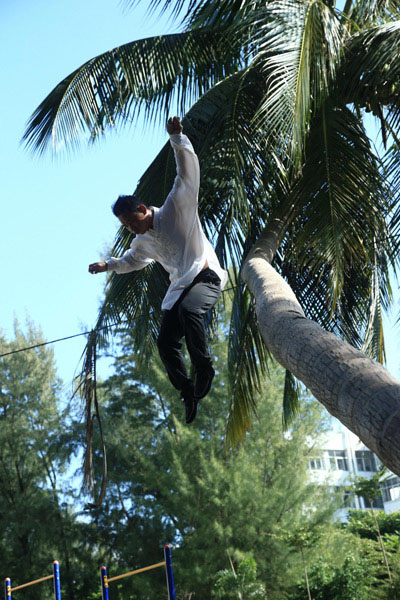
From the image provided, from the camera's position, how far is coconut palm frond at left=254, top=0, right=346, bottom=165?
5.41 metres

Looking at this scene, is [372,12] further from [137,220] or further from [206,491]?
[206,491]

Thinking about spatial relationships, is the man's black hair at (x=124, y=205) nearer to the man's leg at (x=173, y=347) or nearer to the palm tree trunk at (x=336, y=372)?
the man's leg at (x=173, y=347)

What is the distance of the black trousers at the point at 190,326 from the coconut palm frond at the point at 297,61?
6.00 feet

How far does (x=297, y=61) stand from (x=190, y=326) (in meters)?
2.88

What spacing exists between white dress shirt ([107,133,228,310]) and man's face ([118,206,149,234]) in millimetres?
65

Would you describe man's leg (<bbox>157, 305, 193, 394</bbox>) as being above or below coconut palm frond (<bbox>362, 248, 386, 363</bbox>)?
below

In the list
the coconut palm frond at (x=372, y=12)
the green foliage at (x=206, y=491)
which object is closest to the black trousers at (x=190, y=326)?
the coconut palm frond at (x=372, y=12)

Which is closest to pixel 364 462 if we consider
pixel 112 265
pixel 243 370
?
pixel 243 370

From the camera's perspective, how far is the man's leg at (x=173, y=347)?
13.1 ft

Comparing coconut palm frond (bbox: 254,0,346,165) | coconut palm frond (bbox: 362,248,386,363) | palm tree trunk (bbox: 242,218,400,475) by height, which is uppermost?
coconut palm frond (bbox: 254,0,346,165)

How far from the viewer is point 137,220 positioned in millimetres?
3852

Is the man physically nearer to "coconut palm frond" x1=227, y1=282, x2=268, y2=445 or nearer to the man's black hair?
the man's black hair

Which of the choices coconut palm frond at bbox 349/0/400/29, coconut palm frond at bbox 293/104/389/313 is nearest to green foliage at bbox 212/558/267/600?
coconut palm frond at bbox 293/104/389/313

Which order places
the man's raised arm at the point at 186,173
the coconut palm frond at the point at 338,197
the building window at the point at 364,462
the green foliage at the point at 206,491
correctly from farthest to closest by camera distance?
the building window at the point at 364,462 → the green foliage at the point at 206,491 → the coconut palm frond at the point at 338,197 → the man's raised arm at the point at 186,173
